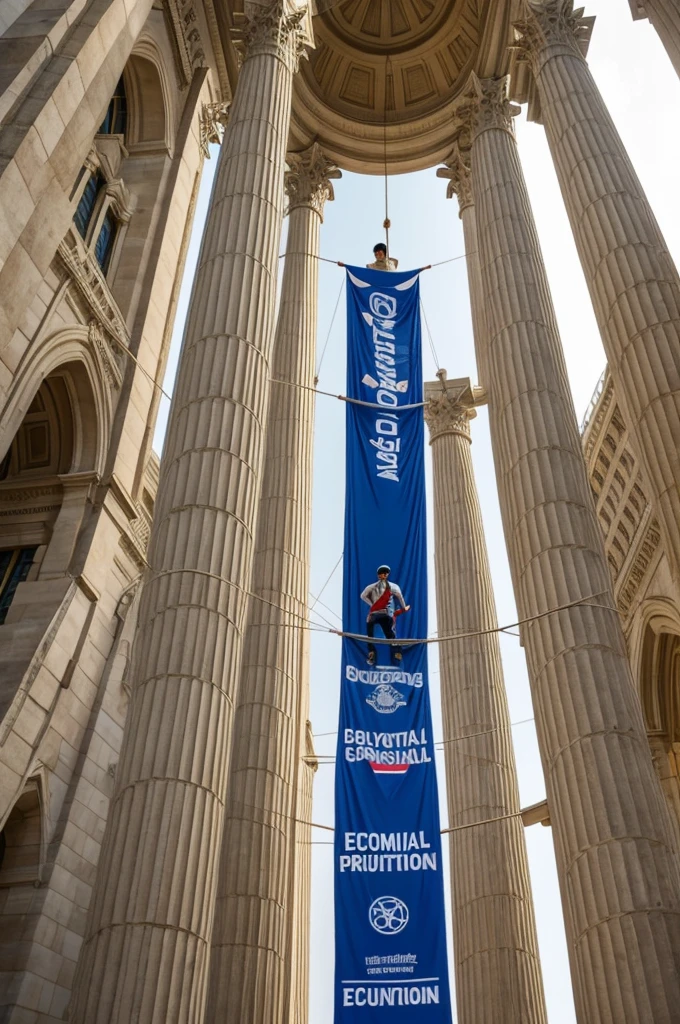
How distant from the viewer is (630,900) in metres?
9.47

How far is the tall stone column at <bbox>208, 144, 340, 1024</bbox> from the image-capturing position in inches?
505

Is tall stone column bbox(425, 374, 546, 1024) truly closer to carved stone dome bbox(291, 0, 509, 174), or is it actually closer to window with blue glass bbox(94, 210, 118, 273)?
window with blue glass bbox(94, 210, 118, 273)

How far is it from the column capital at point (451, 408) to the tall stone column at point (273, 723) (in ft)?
15.9

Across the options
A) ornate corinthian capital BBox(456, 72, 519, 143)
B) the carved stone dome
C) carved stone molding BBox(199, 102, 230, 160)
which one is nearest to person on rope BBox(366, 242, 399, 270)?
ornate corinthian capital BBox(456, 72, 519, 143)

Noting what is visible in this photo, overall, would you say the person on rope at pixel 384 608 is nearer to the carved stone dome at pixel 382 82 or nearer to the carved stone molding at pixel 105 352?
the carved stone molding at pixel 105 352

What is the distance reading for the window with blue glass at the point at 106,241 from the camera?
19.6 m

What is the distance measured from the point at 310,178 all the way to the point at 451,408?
7.71 meters

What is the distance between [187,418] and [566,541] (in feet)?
18.5

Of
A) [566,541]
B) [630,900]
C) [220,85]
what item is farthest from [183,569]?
[220,85]

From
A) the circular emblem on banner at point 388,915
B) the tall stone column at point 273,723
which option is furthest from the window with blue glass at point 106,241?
the circular emblem on banner at point 388,915

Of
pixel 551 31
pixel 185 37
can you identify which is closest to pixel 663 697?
pixel 551 31

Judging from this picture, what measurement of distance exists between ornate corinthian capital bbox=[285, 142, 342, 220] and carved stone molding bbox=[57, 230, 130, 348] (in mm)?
8138

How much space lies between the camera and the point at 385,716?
1197 centimetres

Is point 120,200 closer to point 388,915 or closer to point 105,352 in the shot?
point 105,352
